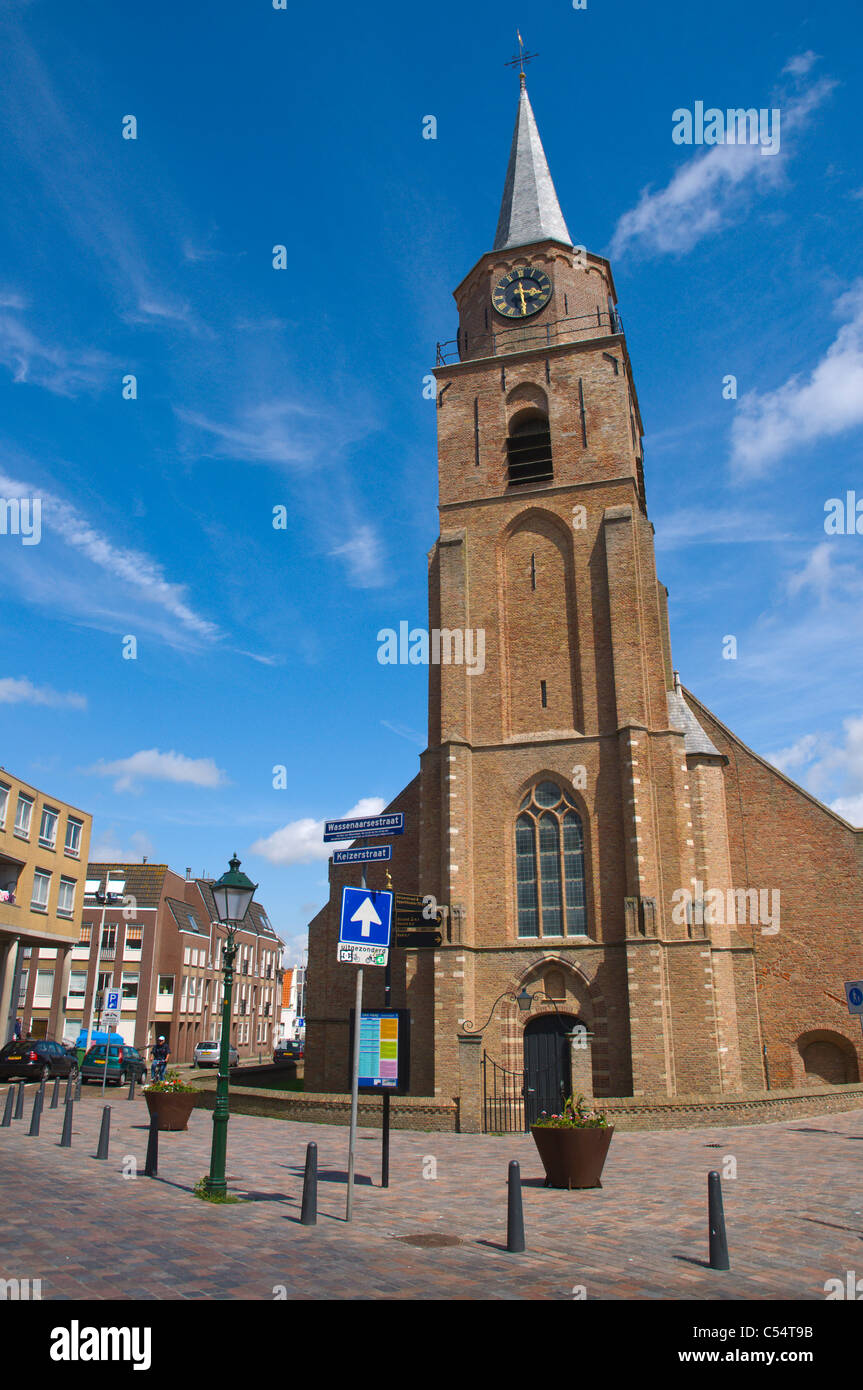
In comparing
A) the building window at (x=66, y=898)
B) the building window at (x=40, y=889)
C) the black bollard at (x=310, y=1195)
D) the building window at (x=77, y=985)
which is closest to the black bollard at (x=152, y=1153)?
the black bollard at (x=310, y=1195)

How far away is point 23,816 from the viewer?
3825 centimetres

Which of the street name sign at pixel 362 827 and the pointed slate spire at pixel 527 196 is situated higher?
the pointed slate spire at pixel 527 196

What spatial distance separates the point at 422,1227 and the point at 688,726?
22404mm

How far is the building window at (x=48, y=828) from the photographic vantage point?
3994 cm

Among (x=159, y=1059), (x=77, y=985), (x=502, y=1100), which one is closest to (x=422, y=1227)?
(x=502, y=1100)

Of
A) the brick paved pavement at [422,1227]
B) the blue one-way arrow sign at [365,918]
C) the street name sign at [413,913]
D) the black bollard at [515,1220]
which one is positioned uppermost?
the street name sign at [413,913]

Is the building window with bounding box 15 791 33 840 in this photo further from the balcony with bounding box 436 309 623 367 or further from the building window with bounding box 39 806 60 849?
the balcony with bounding box 436 309 623 367

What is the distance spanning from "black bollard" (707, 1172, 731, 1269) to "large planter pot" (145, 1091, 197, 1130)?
1256cm

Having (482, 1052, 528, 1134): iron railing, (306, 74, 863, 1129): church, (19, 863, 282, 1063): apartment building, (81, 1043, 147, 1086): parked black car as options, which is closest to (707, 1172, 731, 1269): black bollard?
(482, 1052, 528, 1134): iron railing

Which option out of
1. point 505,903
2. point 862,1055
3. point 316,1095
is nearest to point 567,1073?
point 505,903

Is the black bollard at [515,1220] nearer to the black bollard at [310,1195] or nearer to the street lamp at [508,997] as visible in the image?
the black bollard at [310,1195]

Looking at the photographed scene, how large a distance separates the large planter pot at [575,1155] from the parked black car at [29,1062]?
22131 millimetres
